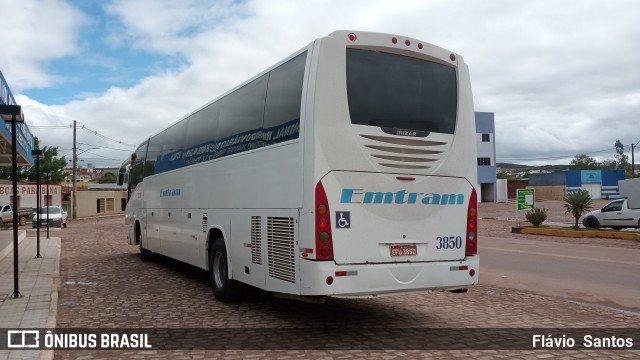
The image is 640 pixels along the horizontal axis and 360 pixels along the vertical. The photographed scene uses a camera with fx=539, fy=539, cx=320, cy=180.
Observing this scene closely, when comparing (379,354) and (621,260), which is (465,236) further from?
(621,260)

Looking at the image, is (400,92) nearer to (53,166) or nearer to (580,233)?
(580,233)

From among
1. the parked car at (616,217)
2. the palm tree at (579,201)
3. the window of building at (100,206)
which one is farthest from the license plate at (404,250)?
the window of building at (100,206)

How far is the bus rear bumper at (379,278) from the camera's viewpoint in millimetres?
5957

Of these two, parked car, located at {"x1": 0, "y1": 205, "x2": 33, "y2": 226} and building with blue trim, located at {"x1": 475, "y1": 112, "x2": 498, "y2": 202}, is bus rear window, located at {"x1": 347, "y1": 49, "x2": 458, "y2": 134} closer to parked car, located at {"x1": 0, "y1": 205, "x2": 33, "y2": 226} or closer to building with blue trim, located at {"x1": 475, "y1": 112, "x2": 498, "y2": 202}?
parked car, located at {"x1": 0, "y1": 205, "x2": 33, "y2": 226}

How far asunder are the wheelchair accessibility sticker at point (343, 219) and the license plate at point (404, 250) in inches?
27.0

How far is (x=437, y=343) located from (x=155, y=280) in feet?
23.0

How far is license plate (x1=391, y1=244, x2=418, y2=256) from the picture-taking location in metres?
6.46

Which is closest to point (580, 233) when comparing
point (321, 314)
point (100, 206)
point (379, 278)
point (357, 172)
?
point (321, 314)

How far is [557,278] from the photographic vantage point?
11102 millimetres

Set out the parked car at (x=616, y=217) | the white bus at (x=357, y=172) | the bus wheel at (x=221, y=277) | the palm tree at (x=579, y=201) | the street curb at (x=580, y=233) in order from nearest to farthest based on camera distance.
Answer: the white bus at (x=357, y=172) < the bus wheel at (x=221, y=277) < the street curb at (x=580, y=233) < the palm tree at (x=579, y=201) < the parked car at (x=616, y=217)

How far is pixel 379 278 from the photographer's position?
623 cm

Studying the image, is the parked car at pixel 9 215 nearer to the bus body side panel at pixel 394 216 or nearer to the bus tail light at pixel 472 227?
the bus body side panel at pixel 394 216

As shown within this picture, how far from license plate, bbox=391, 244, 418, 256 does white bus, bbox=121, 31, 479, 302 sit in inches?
0.5

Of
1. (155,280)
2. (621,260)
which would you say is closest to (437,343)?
(155,280)
